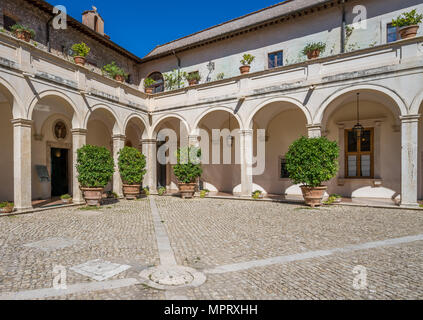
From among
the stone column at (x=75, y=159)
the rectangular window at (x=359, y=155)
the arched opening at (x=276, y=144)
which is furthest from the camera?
the arched opening at (x=276, y=144)

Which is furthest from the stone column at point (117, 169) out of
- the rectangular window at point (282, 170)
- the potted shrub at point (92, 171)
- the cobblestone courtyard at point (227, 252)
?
the rectangular window at point (282, 170)

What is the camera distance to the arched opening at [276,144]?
14.7m

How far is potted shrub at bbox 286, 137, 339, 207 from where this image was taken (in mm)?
10188

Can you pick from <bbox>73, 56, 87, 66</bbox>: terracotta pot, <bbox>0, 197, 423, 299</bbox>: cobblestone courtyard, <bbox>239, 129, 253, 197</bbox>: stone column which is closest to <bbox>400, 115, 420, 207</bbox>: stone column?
<bbox>0, 197, 423, 299</bbox>: cobblestone courtyard

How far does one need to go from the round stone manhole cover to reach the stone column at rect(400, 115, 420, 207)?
9.53 meters

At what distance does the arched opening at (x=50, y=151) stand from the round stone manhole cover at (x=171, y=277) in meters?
9.93

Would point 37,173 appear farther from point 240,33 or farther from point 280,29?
point 280,29

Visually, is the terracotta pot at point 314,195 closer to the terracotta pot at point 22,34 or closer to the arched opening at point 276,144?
the arched opening at point 276,144

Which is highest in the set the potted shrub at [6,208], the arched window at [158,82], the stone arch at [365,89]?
the arched window at [158,82]

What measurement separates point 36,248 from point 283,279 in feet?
15.6

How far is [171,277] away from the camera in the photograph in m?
3.74

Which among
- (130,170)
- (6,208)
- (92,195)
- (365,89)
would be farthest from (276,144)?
(6,208)

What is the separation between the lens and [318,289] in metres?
3.38

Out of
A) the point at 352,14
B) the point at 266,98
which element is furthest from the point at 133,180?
the point at 352,14
